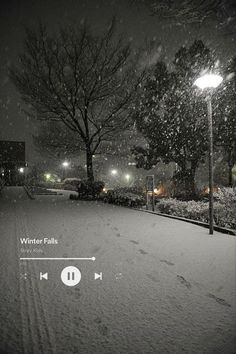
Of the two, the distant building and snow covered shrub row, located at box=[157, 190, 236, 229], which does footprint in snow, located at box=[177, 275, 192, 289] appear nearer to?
snow covered shrub row, located at box=[157, 190, 236, 229]

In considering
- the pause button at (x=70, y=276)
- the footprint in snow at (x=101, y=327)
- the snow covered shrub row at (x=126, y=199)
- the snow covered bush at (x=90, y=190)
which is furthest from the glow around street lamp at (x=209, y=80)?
the snow covered bush at (x=90, y=190)

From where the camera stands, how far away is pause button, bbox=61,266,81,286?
183 inches

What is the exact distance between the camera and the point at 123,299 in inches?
157

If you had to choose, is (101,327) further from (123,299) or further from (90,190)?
(90,190)

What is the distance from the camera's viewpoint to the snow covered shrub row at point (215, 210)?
32.2 feet

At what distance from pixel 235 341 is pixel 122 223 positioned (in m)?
7.79

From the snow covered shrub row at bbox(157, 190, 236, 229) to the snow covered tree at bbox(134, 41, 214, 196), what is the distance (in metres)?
8.10

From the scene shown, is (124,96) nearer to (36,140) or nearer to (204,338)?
(36,140)

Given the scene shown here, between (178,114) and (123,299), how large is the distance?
19.5 m

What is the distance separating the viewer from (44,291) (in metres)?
4.25

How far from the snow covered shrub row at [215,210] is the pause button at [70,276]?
227 inches

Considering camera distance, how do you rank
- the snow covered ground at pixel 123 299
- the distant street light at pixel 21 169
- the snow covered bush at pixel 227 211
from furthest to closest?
1. the distant street light at pixel 21 169
2. the snow covered bush at pixel 227 211
3. the snow covered ground at pixel 123 299

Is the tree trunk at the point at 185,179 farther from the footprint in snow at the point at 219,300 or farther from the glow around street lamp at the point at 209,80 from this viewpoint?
the footprint in snow at the point at 219,300

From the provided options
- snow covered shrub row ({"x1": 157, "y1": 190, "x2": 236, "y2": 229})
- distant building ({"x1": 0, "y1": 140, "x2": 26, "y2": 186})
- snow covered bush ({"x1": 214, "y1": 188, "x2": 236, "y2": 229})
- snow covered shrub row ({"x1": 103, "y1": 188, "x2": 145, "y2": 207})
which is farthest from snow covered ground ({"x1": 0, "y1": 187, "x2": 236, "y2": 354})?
distant building ({"x1": 0, "y1": 140, "x2": 26, "y2": 186})
